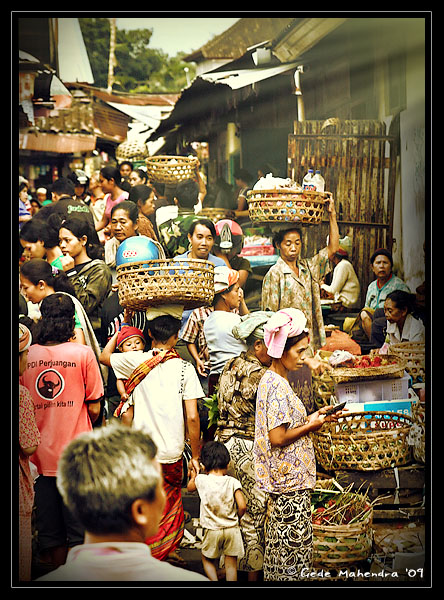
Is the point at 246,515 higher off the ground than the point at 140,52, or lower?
lower

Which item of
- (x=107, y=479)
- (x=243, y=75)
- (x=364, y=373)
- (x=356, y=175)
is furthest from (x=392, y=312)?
(x=107, y=479)

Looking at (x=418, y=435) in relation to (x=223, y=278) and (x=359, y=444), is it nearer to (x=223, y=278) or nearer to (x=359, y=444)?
(x=359, y=444)

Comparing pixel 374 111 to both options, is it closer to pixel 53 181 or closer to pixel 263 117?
pixel 263 117

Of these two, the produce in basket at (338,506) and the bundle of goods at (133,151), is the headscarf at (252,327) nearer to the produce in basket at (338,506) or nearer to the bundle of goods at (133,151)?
the produce in basket at (338,506)

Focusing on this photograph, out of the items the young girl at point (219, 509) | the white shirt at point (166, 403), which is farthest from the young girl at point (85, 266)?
the young girl at point (219, 509)

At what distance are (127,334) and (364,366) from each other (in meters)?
1.49

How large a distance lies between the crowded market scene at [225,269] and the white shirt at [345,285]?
1 centimetres

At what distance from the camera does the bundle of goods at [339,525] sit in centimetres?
466

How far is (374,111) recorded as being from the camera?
4934 mm

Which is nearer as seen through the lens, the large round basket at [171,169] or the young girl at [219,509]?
the young girl at [219,509]

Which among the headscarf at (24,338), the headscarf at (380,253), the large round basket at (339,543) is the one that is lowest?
the large round basket at (339,543)
